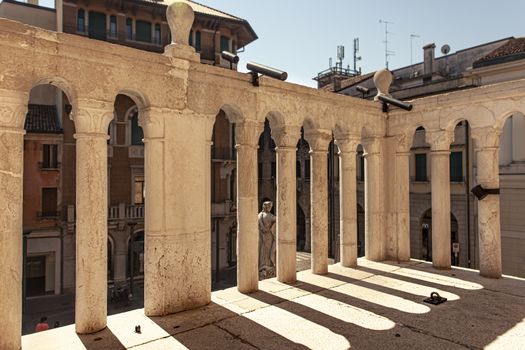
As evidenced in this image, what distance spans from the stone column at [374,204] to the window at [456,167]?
15296mm

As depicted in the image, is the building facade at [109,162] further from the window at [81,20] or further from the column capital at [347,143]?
the column capital at [347,143]

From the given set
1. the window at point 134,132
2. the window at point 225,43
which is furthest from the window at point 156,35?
the window at point 134,132

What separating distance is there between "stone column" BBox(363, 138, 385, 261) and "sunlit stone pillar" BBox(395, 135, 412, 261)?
482mm

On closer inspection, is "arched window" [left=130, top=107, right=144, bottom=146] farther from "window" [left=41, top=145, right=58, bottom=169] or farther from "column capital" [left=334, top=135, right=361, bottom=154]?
"column capital" [left=334, top=135, right=361, bottom=154]

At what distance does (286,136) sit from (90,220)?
14.9 feet

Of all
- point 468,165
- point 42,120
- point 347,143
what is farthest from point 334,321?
point 42,120

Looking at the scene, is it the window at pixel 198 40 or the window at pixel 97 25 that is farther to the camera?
the window at pixel 198 40

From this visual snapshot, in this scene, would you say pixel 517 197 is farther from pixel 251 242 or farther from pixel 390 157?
pixel 251 242

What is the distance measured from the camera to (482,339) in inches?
231

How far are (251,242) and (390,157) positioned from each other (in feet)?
18.2

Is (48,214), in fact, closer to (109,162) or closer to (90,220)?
(109,162)

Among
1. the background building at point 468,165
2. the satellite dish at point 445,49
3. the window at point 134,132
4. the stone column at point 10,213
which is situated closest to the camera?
the stone column at point 10,213

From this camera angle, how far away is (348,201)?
34.4 ft

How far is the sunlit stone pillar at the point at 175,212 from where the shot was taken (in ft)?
22.5
